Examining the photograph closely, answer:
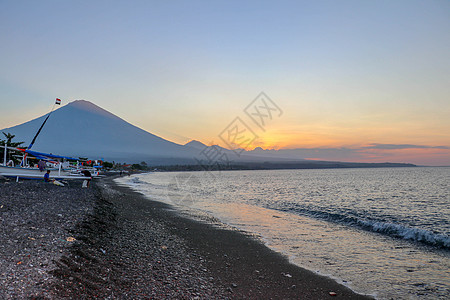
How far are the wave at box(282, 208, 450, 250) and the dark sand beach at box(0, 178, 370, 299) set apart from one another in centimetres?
839

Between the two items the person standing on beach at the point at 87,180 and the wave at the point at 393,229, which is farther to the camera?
the person standing on beach at the point at 87,180

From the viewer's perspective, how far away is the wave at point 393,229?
516 inches

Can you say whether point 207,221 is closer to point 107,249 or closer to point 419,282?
point 107,249

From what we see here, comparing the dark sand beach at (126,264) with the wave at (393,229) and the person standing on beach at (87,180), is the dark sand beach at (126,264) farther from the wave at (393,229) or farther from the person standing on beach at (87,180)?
the person standing on beach at (87,180)

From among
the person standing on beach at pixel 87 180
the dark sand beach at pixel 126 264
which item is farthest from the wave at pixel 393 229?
the person standing on beach at pixel 87 180

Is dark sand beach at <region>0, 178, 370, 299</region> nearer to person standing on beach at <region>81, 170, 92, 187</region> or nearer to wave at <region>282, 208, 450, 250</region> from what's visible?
wave at <region>282, 208, 450, 250</region>

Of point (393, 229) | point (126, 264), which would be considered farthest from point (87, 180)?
point (393, 229)

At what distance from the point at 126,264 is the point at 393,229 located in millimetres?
14856

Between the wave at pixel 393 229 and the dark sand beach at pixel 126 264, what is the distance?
839 cm

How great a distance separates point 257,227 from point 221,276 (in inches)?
324

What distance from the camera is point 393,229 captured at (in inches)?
616

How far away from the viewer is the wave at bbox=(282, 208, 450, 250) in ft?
43.0

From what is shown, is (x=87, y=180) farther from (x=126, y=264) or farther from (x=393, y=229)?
(x=393, y=229)

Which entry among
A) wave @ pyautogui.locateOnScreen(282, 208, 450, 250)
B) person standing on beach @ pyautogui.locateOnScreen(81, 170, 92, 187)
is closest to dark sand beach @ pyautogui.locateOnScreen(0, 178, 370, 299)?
wave @ pyautogui.locateOnScreen(282, 208, 450, 250)
